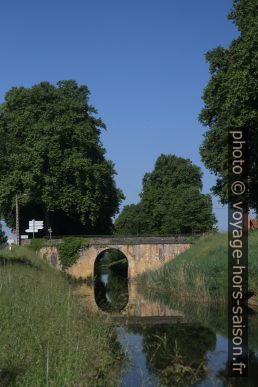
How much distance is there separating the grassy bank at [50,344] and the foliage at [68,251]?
34.8 m

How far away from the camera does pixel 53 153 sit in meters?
49.1

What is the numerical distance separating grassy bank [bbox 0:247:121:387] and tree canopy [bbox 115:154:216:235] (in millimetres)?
45067

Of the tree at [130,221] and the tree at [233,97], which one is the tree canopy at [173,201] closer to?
the tree at [130,221]

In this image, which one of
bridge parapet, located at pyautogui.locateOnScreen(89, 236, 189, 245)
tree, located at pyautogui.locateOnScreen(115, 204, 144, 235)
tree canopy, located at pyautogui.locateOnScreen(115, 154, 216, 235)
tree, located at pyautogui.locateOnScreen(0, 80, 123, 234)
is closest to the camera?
tree, located at pyautogui.locateOnScreen(0, 80, 123, 234)

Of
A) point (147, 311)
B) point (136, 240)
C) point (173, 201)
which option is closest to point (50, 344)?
point (147, 311)

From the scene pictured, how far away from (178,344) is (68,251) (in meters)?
33.9

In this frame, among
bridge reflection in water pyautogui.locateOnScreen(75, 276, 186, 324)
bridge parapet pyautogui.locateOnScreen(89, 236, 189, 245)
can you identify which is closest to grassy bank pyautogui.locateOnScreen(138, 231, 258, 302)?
bridge reflection in water pyautogui.locateOnScreen(75, 276, 186, 324)

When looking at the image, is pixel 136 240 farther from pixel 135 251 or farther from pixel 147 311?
pixel 147 311

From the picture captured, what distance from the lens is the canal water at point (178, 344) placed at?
11750 mm

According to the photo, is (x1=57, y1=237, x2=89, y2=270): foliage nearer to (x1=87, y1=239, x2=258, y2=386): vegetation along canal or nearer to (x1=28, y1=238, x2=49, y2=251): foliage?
(x1=28, y1=238, x2=49, y2=251): foliage

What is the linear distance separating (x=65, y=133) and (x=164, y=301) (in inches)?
1009

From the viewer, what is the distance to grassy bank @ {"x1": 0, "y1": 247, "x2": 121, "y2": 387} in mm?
8508

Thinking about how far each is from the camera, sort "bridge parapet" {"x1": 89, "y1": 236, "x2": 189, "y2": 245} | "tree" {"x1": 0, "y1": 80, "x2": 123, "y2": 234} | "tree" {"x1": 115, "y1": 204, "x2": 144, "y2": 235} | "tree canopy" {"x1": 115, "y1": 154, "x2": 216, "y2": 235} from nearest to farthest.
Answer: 1. "tree" {"x1": 0, "y1": 80, "x2": 123, "y2": 234}
2. "bridge parapet" {"x1": 89, "y1": 236, "x2": 189, "y2": 245}
3. "tree canopy" {"x1": 115, "y1": 154, "x2": 216, "y2": 235}
4. "tree" {"x1": 115, "y1": 204, "x2": 144, "y2": 235}

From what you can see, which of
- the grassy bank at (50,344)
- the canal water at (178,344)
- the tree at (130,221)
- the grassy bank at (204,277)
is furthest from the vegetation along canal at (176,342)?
the tree at (130,221)
